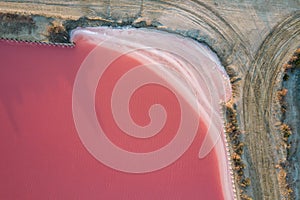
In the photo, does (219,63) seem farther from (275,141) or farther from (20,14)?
(20,14)

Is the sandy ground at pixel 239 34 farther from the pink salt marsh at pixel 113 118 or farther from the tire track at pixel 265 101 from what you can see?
the pink salt marsh at pixel 113 118

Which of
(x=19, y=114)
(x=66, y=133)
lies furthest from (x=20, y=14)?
(x=66, y=133)

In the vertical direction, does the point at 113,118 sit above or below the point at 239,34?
below

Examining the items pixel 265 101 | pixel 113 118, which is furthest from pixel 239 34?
pixel 113 118

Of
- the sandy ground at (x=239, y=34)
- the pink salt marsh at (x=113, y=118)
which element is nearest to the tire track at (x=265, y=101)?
the sandy ground at (x=239, y=34)

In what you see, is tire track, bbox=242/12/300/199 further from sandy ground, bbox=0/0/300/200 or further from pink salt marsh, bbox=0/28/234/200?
pink salt marsh, bbox=0/28/234/200

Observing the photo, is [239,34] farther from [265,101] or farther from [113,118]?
[113,118]
